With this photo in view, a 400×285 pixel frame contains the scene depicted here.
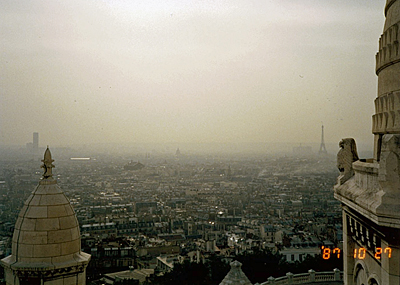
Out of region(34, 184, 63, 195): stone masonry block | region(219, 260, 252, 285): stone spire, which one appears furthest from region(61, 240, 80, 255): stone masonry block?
region(219, 260, 252, 285): stone spire

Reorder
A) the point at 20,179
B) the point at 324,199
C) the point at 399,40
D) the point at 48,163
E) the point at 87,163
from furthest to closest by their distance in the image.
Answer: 1. the point at 87,163
2. the point at 324,199
3. the point at 20,179
4. the point at 48,163
5. the point at 399,40

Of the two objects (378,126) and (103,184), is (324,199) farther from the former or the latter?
(378,126)

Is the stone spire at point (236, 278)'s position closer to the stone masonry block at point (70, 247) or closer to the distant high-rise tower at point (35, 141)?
the stone masonry block at point (70, 247)

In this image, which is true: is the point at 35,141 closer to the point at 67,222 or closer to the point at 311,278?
the point at 311,278

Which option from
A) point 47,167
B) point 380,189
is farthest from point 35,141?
point 380,189

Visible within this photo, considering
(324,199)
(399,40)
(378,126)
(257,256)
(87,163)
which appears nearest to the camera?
(399,40)

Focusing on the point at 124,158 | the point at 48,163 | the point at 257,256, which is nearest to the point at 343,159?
the point at 48,163

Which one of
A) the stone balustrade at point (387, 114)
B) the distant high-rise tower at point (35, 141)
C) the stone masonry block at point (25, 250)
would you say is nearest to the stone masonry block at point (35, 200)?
the stone masonry block at point (25, 250)
